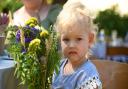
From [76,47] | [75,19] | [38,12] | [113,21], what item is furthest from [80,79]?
[113,21]

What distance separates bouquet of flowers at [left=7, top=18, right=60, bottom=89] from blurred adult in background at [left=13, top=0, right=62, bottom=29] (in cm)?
168

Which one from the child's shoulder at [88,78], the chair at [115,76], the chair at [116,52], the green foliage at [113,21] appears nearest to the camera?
the child's shoulder at [88,78]

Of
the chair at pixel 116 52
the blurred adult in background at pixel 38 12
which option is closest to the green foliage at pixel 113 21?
the chair at pixel 116 52

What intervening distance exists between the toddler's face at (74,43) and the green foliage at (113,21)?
497 cm

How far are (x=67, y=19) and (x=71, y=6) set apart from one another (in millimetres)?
110

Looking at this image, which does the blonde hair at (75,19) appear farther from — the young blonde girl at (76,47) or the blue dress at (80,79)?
the blue dress at (80,79)

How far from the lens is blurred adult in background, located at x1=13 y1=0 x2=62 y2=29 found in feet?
12.6

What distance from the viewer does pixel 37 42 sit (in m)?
2.03

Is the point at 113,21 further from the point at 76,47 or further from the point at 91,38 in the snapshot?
the point at 76,47

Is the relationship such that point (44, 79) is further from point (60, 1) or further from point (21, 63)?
point (60, 1)

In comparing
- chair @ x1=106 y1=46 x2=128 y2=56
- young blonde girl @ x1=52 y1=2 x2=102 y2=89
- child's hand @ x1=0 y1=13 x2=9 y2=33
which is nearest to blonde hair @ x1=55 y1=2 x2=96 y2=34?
young blonde girl @ x1=52 y1=2 x2=102 y2=89

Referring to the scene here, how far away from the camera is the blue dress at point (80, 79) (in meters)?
2.26

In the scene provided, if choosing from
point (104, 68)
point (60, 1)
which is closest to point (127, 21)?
point (60, 1)

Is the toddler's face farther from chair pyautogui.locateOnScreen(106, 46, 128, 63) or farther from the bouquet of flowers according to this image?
chair pyautogui.locateOnScreen(106, 46, 128, 63)
